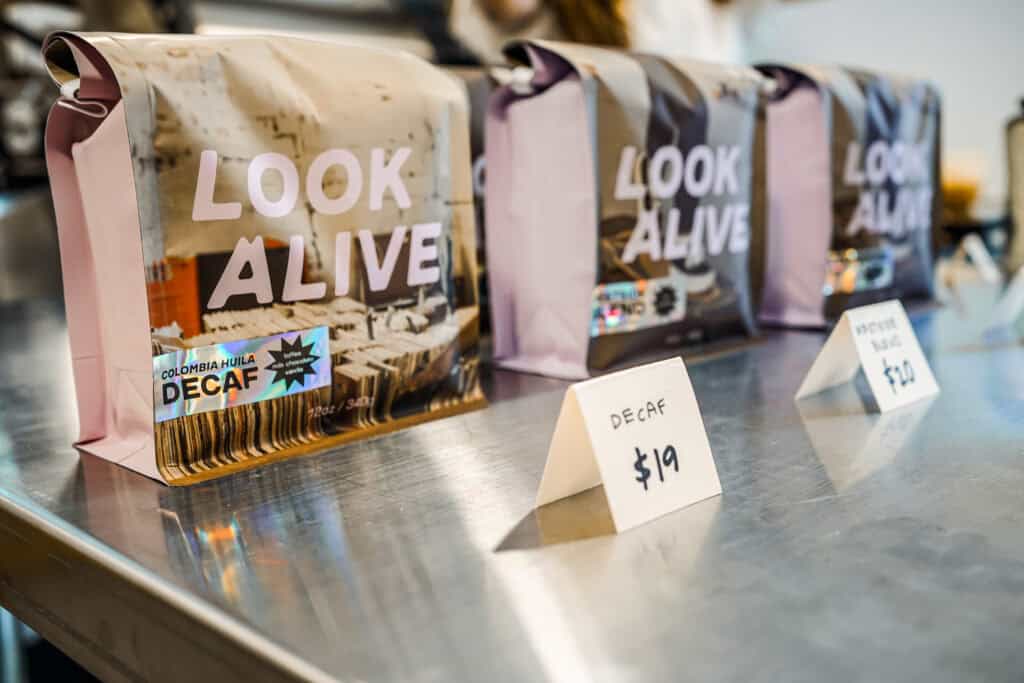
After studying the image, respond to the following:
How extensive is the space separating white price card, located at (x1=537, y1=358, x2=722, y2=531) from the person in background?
2495 millimetres

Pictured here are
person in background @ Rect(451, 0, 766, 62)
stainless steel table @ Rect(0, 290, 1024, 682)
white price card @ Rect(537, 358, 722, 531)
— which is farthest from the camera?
person in background @ Rect(451, 0, 766, 62)

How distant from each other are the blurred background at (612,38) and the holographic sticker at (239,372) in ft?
5.86

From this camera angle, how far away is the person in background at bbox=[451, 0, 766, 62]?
2.91 metres

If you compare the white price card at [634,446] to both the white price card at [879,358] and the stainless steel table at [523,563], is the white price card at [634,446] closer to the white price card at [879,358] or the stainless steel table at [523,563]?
the stainless steel table at [523,563]

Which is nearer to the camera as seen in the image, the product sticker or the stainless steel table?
the stainless steel table

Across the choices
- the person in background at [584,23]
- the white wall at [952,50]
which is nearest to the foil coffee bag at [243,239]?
the person in background at [584,23]

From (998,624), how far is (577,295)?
1.71 feet

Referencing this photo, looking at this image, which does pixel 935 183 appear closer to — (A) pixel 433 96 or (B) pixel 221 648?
(A) pixel 433 96

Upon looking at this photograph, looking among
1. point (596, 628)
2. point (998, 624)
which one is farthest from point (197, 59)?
point (998, 624)

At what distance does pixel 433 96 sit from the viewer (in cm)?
71

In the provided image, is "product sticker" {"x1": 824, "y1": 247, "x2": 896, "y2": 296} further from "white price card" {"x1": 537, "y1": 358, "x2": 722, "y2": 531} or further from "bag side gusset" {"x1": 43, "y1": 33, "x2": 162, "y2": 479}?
"bag side gusset" {"x1": 43, "y1": 33, "x2": 162, "y2": 479}

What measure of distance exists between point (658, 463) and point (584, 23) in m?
2.72

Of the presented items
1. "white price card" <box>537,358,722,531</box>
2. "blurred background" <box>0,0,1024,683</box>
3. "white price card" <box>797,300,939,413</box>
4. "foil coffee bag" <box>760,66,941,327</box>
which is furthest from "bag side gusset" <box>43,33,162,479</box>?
"blurred background" <box>0,0,1024,683</box>

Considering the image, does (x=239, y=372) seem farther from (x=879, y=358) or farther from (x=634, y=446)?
(x=879, y=358)
